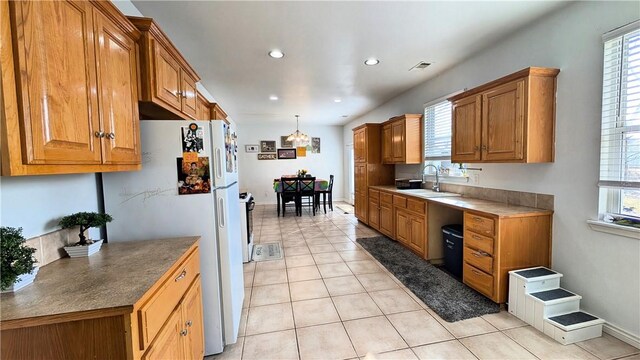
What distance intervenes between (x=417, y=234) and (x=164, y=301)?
3.06 metres

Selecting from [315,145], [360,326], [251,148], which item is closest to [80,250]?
[360,326]

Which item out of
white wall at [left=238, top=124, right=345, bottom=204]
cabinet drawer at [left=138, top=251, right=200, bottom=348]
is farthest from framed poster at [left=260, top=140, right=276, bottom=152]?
cabinet drawer at [left=138, top=251, right=200, bottom=348]

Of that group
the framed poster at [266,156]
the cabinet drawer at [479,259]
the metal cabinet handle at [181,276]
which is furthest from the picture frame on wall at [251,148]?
the metal cabinet handle at [181,276]

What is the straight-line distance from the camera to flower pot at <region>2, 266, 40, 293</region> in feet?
Result: 3.15

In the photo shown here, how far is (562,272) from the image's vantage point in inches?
87.0

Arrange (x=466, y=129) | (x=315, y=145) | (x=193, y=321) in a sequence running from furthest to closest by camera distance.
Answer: (x=315, y=145) < (x=466, y=129) < (x=193, y=321)

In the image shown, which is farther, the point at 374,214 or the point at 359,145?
the point at 359,145

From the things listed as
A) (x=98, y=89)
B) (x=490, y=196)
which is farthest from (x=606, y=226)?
(x=98, y=89)

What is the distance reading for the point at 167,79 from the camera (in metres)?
1.81

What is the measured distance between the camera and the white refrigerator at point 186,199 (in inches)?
64.5

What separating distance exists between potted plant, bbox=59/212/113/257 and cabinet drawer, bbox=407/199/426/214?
123 inches

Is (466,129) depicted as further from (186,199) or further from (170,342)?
(170,342)

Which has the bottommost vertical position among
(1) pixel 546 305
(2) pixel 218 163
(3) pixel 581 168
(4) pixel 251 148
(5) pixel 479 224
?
(1) pixel 546 305

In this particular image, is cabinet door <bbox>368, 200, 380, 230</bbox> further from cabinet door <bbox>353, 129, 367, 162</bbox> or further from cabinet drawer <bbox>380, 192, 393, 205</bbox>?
cabinet door <bbox>353, 129, 367, 162</bbox>
